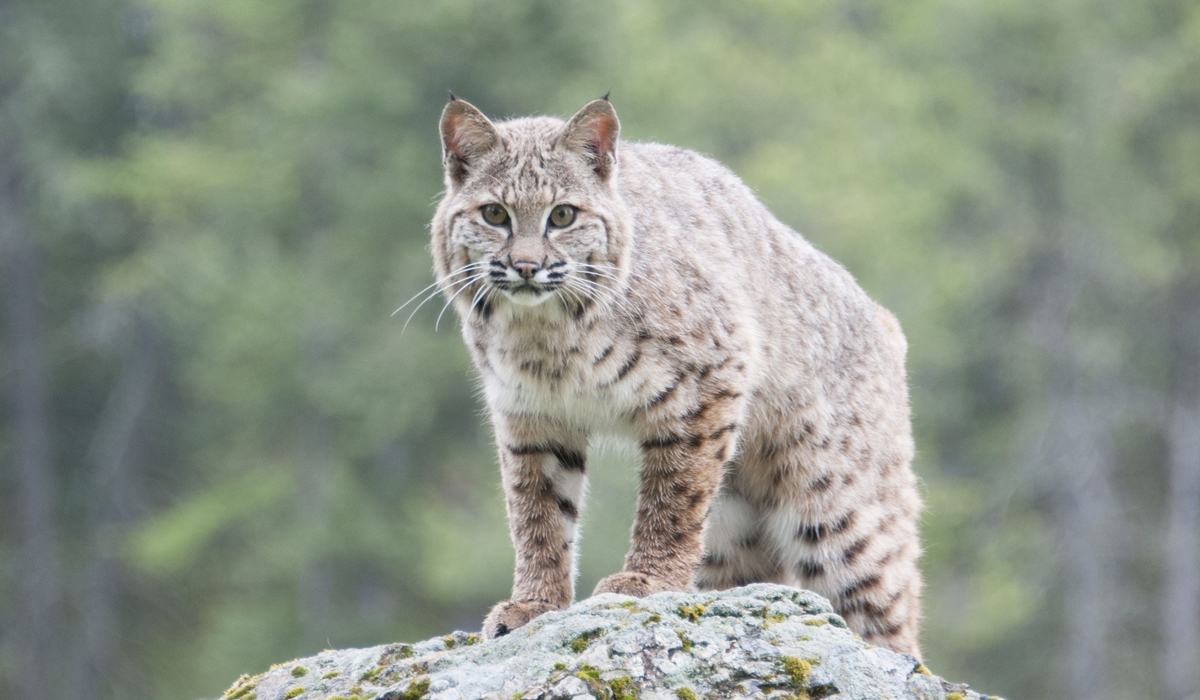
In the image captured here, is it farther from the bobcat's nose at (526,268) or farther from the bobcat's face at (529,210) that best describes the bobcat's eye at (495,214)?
the bobcat's nose at (526,268)

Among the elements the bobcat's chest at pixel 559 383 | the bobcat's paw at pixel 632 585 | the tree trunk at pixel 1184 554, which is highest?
the tree trunk at pixel 1184 554

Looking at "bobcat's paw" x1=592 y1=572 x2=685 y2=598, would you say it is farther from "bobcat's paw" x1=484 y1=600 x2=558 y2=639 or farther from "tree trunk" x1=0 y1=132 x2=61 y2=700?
"tree trunk" x1=0 y1=132 x2=61 y2=700

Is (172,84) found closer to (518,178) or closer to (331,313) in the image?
(331,313)

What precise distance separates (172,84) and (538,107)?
7.69 m

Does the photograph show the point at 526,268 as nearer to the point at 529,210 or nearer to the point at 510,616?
the point at 529,210

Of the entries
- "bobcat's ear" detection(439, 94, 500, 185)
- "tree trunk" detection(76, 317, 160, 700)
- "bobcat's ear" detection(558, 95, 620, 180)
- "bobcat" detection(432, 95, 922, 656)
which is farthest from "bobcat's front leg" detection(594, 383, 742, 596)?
"tree trunk" detection(76, 317, 160, 700)

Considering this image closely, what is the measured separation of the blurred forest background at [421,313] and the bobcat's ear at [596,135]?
1214 centimetres

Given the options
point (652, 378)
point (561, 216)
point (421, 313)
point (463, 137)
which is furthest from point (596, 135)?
point (421, 313)

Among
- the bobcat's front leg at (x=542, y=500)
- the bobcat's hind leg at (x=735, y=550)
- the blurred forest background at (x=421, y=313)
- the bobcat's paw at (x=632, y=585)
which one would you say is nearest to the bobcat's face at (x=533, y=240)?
the bobcat's front leg at (x=542, y=500)

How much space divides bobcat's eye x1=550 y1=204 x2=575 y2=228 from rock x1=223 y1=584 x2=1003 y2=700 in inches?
62.2

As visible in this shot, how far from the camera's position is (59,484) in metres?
26.2

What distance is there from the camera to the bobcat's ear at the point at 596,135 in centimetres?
550

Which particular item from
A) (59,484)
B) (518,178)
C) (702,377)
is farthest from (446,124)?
(59,484)

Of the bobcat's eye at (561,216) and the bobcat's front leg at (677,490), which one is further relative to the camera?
the bobcat's front leg at (677,490)
